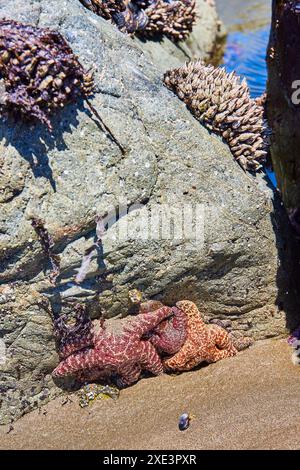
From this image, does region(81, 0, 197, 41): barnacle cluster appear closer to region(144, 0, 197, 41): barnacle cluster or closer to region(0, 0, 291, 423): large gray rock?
region(144, 0, 197, 41): barnacle cluster

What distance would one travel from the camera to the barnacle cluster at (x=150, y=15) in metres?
6.31

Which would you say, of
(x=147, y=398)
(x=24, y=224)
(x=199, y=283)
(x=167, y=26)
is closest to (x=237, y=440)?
(x=147, y=398)

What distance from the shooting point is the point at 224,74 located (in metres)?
6.00

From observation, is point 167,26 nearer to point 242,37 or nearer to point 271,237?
point 271,237

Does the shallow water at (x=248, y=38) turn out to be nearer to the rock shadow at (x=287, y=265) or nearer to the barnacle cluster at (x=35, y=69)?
the rock shadow at (x=287, y=265)

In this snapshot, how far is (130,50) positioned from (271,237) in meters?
2.52

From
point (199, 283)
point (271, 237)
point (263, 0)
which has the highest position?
point (263, 0)

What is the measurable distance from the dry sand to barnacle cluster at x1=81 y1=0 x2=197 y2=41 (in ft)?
13.4

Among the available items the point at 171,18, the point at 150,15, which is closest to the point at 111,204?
the point at 150,15

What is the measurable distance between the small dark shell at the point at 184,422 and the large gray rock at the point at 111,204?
121 cm

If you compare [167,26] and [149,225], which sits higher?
[167,26]

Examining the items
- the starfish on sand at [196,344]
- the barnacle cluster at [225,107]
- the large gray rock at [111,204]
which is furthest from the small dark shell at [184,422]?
the barnacle cluster at [225,107]

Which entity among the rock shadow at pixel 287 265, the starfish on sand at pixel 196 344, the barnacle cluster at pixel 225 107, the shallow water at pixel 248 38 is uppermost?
the shallow water at pixel 248 38

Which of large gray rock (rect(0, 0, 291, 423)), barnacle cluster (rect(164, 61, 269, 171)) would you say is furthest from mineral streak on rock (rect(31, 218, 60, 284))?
barnacle cluster (rect(164, 61, 269, 171))
